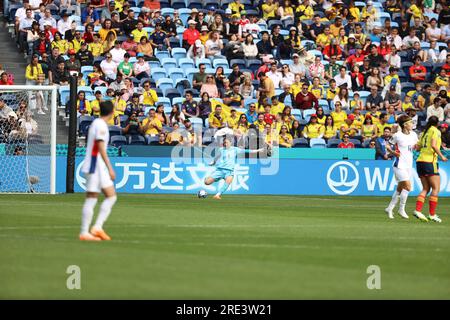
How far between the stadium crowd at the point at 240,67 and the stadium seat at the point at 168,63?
0.14 feet

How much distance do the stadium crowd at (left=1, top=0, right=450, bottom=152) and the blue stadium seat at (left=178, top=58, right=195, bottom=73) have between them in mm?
45

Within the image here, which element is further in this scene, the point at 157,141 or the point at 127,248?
the point at 157,141

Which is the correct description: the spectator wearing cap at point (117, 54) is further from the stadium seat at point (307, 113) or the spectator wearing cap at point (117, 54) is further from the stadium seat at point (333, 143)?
the stadium seat at point (333, 143)

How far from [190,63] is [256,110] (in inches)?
115

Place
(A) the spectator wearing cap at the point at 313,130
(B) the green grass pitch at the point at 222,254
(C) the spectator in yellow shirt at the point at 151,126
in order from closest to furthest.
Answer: (B) the green grass pitch at the point at 222,254 < (C) the spectator in yellow shirt at the point at 151,126 < (A) the spectator wearing cap at the point at 313,130

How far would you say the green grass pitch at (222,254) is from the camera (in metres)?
10.6

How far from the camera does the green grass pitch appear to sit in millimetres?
10617

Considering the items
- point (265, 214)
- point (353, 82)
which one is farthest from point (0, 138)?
point (353, 82)

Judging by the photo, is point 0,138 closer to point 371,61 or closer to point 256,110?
point 256,110

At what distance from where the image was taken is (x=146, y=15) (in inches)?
1373

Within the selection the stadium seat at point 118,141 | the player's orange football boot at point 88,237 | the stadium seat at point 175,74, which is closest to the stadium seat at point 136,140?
the stadium seat at point 118,141

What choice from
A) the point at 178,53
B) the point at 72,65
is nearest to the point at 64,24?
the point at 72,65

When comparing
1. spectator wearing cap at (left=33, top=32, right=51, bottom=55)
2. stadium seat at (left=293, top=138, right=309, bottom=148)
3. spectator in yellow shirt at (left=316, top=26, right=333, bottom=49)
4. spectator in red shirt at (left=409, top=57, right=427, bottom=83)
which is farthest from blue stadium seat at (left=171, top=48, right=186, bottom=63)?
spectator in red shirt at (left=409, top=57, right=427, bottom=83)
